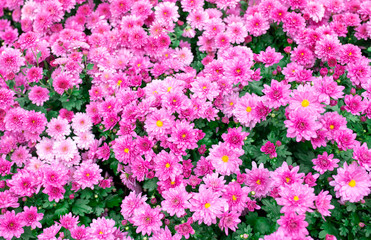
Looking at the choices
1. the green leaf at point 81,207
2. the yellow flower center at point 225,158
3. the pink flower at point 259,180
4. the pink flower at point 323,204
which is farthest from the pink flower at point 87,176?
the pink flower at point 323,204

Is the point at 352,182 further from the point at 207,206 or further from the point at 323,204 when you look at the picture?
the point at 207,206

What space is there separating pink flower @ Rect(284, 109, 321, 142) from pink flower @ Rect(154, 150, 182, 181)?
1055 mm

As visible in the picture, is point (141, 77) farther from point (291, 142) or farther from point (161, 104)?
point (291, 142)

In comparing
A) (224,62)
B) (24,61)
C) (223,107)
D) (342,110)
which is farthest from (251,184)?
(24,61)

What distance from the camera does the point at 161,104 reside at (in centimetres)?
321

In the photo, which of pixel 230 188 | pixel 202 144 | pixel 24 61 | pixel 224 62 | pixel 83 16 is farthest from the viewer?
pixel 83 16

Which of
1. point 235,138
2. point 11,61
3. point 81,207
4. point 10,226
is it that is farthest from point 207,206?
point 11,61

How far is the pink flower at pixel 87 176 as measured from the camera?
3.13 m

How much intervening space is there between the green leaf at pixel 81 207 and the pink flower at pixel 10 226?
1.58 ft

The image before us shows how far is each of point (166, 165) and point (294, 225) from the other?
3.94 ft

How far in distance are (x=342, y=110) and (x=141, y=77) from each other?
2175mm

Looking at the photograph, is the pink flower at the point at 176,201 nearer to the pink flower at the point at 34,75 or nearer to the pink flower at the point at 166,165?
the pink flower at the point at 166,165

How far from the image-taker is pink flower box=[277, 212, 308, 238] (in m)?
2.35

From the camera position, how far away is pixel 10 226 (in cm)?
289
